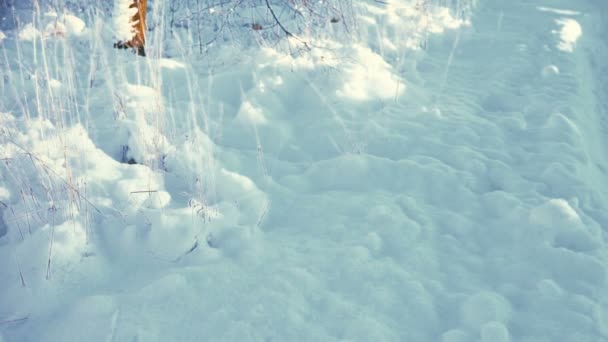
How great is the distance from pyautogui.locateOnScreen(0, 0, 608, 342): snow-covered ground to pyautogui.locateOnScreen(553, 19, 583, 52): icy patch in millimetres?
1520

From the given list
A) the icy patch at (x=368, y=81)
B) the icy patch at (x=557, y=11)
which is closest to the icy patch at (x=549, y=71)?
the icy patch at (x=368, y=81)

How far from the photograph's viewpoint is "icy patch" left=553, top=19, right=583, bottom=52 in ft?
18.7

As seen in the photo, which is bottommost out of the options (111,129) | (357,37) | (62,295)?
(62,295)

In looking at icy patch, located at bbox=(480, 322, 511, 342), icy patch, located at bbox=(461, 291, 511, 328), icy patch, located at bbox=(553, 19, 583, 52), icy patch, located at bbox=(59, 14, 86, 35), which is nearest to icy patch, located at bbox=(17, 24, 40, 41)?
icy patch, located at bbox=(59, 14, 86, 35)

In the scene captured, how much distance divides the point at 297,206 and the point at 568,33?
532cm

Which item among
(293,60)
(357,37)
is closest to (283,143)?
(293,60)

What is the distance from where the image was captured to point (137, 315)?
6.10ft

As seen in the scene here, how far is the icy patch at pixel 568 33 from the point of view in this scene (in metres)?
5.70

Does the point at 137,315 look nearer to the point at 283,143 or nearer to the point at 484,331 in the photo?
the point at 484,331

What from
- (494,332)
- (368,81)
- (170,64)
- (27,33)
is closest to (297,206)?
(494,332)

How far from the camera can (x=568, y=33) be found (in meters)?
6.11

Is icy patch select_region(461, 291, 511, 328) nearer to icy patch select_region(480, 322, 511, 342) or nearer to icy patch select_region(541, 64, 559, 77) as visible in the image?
icy patch select_region(480, 322, 511, 342)

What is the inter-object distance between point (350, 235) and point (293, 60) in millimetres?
2330

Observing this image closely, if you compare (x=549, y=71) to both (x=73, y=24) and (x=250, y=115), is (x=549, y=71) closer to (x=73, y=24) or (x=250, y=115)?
(x=250, y=115)
